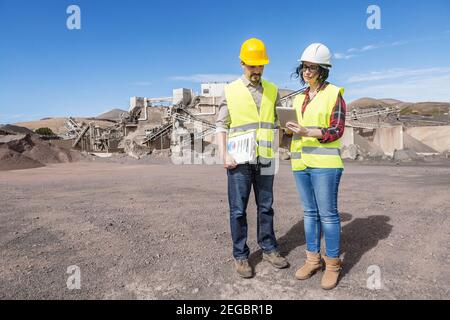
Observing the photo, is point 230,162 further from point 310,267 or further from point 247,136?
point 310,267

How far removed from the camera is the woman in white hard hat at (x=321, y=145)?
10.1 ft

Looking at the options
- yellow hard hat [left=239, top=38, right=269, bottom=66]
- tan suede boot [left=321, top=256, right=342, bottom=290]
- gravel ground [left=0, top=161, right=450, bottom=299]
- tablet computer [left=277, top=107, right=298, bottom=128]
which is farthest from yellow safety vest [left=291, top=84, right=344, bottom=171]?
gravel ground [left=0, top=161, right=450, bottom=299]

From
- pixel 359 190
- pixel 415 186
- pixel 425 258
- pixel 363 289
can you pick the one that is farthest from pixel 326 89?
pixel 415 186

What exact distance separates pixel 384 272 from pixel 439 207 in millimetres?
3513

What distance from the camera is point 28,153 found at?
1838 centimetres

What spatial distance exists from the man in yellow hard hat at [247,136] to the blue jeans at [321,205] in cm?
38

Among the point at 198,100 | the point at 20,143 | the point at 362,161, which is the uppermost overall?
the point at 198,100

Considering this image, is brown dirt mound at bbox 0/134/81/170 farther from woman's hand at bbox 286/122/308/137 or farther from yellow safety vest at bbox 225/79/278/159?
woman's hand at bbox 286/122/308/137

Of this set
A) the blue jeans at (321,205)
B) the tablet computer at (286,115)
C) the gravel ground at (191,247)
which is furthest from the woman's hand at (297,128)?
the gravel ground at (191,247)

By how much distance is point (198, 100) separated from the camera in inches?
1422

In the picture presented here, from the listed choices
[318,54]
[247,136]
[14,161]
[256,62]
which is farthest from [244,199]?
[14,161]

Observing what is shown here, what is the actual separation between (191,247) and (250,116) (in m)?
1.85

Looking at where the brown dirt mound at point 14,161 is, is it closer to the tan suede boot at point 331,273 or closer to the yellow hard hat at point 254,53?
the yellow hard hat at point 254,53
